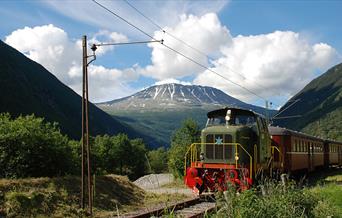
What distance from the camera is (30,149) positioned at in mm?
17594

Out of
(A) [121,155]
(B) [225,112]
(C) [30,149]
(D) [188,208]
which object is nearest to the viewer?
(D) [188,208]

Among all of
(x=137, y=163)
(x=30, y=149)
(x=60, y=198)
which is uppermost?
(x=30, y=149)

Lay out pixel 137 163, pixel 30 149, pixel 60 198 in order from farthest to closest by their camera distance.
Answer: pixel 137 163
pixel 30 149
pixel 60 198

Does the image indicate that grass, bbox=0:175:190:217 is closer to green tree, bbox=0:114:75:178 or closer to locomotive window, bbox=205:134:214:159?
green tree, bbox=0:114:75:178

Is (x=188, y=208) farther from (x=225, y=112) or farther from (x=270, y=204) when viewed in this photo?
(x=270, y=204)

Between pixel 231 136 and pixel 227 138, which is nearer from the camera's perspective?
pixel 231 136

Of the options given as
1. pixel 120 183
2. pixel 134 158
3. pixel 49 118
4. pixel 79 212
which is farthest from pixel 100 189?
pixel 49 118

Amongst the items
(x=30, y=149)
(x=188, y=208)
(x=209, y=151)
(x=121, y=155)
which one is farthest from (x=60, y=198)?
(x=121, y=155)

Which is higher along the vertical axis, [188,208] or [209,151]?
[209,151]

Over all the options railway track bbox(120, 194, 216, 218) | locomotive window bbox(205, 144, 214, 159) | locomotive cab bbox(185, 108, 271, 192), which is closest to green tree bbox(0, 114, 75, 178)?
railway track bbox(120, 194, 216, 218)

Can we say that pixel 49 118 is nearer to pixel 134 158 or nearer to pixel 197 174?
pixel 134 158

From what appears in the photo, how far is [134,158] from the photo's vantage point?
391 ft

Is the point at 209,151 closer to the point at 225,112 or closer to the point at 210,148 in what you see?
the point at 210,148

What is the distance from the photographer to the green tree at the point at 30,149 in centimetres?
1714
